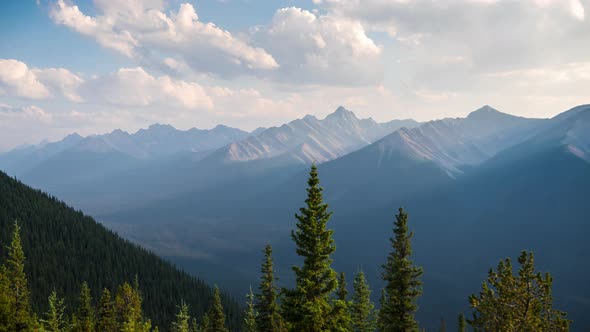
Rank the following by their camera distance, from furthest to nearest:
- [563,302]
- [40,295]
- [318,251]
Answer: [563,302] < [40,295] < [318,251]

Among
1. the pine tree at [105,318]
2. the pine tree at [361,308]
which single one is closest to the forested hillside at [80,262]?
the pine tree at [105,318]

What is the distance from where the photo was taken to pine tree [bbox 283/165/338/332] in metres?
21.0

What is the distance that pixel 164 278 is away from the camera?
141 meters

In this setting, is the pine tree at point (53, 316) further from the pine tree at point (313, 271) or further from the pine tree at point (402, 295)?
the pine tree at point (402, 295)

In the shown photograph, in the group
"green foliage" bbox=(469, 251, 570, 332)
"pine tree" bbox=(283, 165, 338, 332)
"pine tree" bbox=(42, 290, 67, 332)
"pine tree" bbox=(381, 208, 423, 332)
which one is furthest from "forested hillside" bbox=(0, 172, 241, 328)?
"green foliage" bbox=(469, 251, 570, 332)

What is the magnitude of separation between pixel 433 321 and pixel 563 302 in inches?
2998

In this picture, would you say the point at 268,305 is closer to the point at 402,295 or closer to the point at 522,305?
the point at 402,295

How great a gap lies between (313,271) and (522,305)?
13277mm

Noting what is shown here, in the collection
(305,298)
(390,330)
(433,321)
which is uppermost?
(305,298)

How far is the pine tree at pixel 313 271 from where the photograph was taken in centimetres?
2100

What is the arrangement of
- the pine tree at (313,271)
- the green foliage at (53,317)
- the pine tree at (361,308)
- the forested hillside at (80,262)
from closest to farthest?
the pine tree at (313,271) < the green foliage at (53,317) < the pine tree at (361,308) < the forested hillside at (80,262)

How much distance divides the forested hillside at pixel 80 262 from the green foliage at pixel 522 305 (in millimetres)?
98186

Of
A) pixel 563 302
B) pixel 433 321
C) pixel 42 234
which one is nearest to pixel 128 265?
pixel 42 234

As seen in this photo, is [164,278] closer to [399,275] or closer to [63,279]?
[63,279]
